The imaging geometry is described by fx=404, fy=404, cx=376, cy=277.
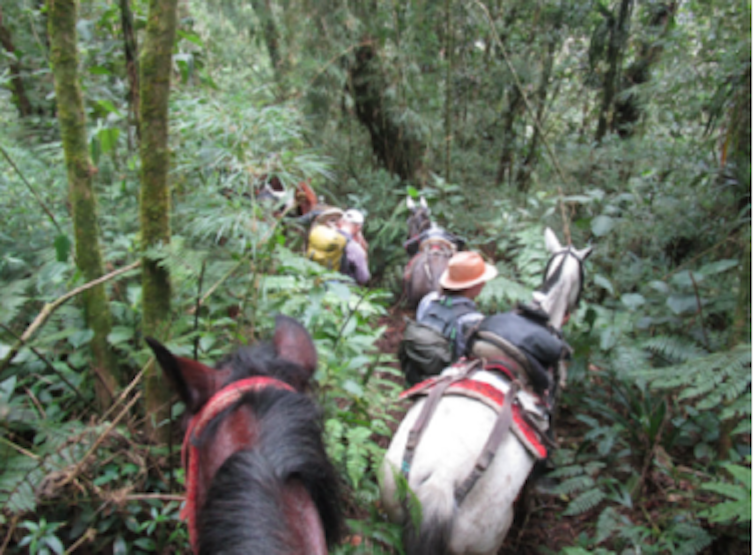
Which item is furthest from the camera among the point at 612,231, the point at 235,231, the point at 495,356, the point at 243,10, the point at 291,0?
the point at 243,10

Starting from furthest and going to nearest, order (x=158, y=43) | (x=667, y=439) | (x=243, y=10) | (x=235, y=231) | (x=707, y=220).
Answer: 1. (x=243, y=10)
2. (x=707, y=220)
3. (x=667, y=439)
4. (x=235, y=231)
5. (x=158, y=43)

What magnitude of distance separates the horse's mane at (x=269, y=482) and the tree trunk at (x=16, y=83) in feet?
16.5

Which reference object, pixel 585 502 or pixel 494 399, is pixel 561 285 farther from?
pixel 585 502

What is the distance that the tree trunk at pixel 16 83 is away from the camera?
437cm

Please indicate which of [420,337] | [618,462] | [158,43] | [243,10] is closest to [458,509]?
[420,337]

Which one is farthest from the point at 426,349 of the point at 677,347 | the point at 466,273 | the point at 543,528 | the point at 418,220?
the point at 418,220

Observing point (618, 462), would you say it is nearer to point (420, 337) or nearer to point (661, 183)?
point (420, 337)

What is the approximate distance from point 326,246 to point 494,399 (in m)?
3.04

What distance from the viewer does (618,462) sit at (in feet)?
11.4

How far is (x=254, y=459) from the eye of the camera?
113 cm

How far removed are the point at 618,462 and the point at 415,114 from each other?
647 centimetres

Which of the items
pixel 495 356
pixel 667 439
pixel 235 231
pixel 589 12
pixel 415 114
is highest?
pixel 589 12

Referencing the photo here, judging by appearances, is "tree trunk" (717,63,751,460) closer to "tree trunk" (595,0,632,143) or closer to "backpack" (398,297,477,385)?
"backpack" (398,297,477,385)

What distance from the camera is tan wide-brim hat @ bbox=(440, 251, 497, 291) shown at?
3.87 meters
